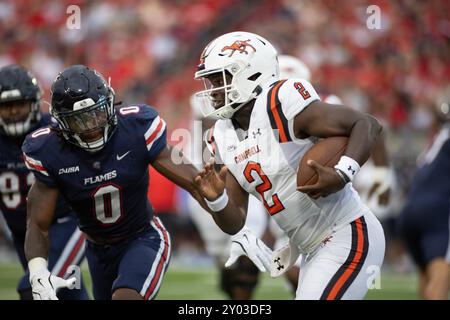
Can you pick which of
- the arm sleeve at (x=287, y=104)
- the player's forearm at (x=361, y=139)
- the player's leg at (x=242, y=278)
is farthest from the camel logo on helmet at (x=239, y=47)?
the player's leg at (x=242, y=278)

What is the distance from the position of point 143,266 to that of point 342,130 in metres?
1.25

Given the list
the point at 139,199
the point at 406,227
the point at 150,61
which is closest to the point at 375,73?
the point at 150,61

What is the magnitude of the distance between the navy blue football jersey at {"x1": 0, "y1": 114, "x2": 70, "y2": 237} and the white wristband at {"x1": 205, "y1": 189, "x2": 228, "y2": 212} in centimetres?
167

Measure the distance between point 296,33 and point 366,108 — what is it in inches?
64.6

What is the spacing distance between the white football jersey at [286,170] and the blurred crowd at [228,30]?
320 inches

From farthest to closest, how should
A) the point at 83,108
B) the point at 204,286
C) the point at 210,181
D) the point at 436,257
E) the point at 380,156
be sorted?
the point at 204,286, the point at 380,156, the point at 436,257, the point at 83,108, the point at 210,181

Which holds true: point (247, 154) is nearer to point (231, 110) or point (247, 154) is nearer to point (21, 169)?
point (231, 110)

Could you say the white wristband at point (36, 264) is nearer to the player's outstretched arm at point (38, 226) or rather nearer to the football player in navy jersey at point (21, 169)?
the player's outstretched arm at point (38, 226)

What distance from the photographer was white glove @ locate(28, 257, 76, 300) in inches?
150

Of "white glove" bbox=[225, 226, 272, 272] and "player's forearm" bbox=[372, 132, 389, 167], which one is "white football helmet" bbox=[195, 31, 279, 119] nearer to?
"white glove" bbox=[225, 226, 272, 272]

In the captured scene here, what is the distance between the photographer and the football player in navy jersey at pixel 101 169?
402cm

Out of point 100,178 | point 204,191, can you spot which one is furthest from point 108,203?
point 204,191

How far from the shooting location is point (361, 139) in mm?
3611

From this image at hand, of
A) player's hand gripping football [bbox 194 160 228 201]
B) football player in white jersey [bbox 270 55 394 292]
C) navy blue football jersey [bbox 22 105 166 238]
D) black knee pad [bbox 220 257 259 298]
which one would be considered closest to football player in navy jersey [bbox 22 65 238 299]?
navy blue football jersey [bbox 22 105 166 238]
